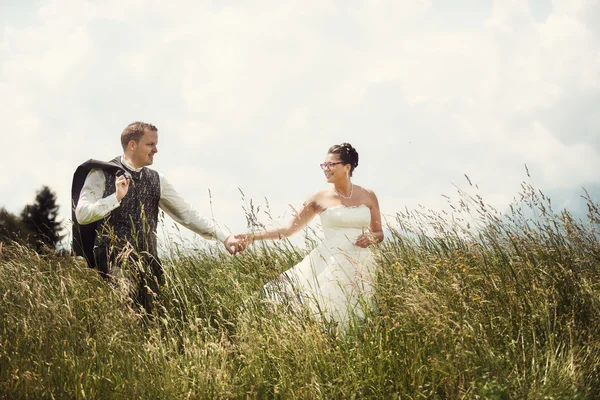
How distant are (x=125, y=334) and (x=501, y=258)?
317 cm

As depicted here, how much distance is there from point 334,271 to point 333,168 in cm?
134

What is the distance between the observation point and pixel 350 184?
6.28 metres

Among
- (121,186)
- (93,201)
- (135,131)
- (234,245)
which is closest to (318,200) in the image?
(234,245)

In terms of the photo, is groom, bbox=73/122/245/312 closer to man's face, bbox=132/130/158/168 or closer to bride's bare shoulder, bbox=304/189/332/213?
man's face, bbox=132/130/158/168

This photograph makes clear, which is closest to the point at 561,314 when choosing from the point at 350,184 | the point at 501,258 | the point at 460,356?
the point at 501,258

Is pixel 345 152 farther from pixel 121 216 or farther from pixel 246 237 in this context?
pixel 121 216

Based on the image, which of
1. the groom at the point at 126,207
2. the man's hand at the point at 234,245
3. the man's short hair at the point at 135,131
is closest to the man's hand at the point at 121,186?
the groom at the point at 126,207

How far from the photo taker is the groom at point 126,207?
472 centimetres

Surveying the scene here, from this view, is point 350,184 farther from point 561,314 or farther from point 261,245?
point 561,314

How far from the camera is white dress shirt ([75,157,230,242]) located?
4.73 m

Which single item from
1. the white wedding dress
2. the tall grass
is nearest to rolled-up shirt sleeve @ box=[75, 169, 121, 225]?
the tall grass

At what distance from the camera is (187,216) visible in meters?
5.59

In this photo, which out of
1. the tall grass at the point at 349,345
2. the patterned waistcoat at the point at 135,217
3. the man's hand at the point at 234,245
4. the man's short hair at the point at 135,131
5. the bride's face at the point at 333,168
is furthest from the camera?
the bride's face at the point at 333,168

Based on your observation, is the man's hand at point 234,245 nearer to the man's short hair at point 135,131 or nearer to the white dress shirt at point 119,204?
the white dress shirt at point 119,204
